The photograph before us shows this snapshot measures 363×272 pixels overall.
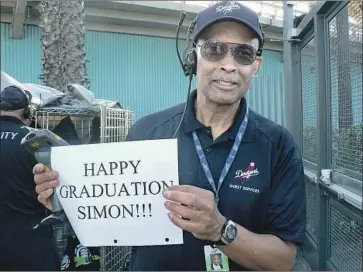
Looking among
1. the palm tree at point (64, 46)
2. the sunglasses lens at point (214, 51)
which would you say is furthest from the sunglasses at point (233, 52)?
the palm tree at point (64, 46)

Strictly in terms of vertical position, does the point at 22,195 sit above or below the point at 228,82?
below

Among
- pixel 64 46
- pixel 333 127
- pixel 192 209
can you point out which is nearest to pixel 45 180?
pixel 192 209

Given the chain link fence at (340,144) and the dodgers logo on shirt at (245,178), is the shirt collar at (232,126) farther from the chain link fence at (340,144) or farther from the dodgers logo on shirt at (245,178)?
the chain link fence at (340,144)

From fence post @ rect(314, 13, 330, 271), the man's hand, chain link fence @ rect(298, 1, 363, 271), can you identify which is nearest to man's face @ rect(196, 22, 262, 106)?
the man's hand

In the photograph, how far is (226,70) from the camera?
5.64 ft

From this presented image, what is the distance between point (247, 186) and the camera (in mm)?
1700

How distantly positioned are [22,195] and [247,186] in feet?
6.94

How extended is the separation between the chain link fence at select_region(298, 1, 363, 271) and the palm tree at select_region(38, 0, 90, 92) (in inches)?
93.5

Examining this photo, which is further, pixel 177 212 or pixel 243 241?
pixel 243 241

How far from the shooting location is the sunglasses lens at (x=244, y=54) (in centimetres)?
174

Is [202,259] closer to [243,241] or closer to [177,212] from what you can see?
[243,241]

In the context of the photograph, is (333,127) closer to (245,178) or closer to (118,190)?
(245,178)

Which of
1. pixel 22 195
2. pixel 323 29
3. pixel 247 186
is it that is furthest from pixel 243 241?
pixel 323 29

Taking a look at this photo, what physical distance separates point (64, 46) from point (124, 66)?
7.06 metres
